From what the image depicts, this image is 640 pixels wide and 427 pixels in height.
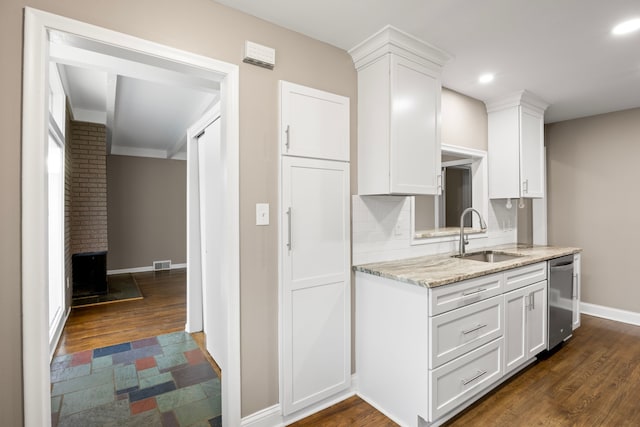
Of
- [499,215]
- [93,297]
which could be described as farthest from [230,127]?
[93,297]

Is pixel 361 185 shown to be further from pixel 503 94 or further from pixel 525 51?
pixel 503 94

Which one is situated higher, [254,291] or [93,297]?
[254,291]

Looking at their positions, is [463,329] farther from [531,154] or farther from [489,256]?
[531,154]

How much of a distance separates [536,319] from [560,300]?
1.68 feet

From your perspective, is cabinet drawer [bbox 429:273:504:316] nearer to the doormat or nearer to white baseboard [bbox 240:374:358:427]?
white baseboard [bbox 240:374:358:427]

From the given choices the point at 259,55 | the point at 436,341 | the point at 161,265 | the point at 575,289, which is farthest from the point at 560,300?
the point at 161,265

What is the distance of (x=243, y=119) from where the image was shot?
72.9 inches

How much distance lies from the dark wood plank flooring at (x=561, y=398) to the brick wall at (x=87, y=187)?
418 cm

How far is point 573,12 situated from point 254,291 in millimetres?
2487

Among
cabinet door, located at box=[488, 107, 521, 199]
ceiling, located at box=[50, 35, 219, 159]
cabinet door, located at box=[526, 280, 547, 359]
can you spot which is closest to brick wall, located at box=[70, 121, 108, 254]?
ceiling, located at box=[50, 35, 219, 159]

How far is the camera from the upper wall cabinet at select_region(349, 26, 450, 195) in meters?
2.11

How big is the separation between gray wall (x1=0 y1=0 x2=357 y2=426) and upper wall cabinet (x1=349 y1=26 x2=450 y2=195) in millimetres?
119

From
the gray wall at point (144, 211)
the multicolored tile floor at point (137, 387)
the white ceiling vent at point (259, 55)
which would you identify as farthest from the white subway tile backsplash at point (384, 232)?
the gray wall at point (144, 211)

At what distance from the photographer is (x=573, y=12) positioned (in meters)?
1.85
